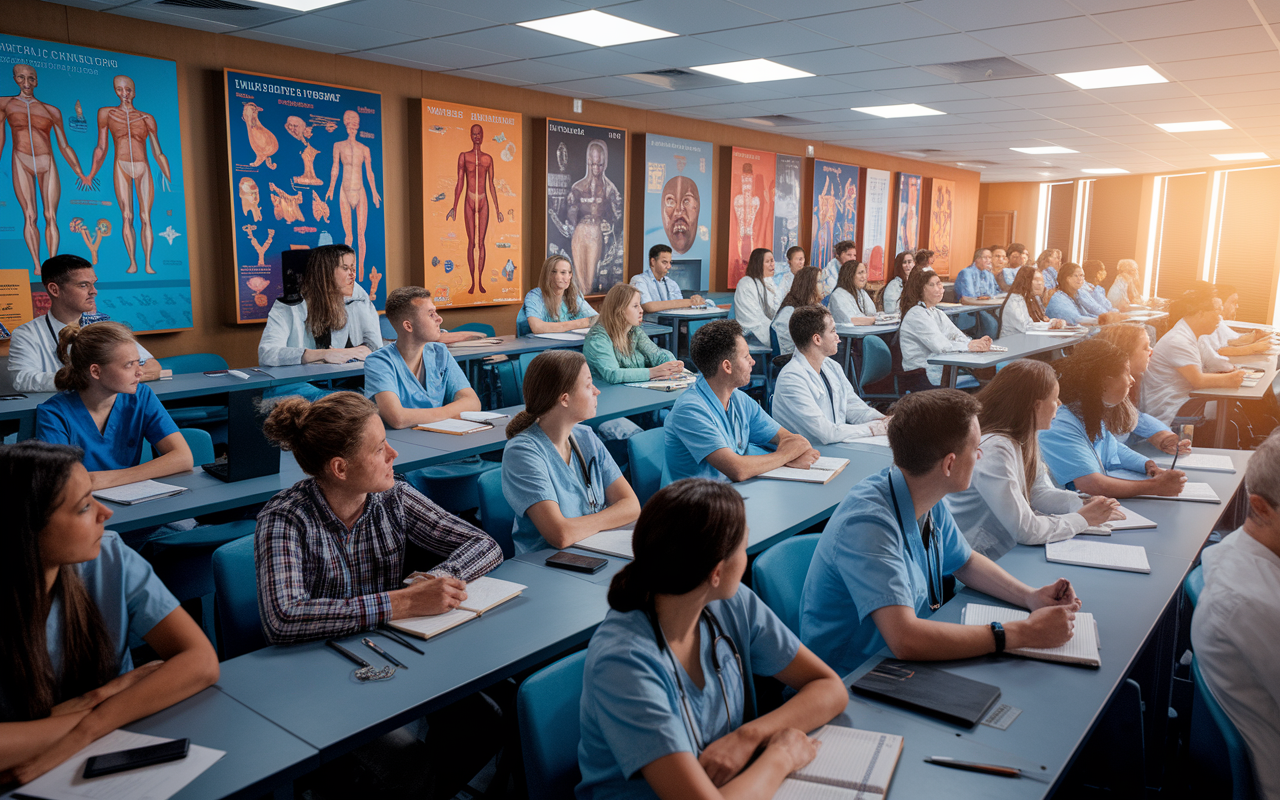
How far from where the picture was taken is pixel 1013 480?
8.28 ft

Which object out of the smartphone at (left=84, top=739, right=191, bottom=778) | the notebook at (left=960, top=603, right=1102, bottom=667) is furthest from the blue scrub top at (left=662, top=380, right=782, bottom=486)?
the smartphone at (left=84, top=739, right=191, bottom=778)

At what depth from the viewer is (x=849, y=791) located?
135 cm

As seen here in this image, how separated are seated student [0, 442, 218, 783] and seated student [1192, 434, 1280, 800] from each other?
1991 millimetres

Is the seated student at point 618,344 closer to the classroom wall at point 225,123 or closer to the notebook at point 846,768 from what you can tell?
the classroom wall at point 225,123

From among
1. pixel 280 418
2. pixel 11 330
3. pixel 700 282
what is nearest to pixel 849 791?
pixel 280 418

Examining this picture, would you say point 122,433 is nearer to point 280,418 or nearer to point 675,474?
point 280,418

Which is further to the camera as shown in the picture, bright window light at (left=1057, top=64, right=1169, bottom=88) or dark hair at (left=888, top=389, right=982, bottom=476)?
bright window light at (left=1057, top=64, right=1169, bottom=88)

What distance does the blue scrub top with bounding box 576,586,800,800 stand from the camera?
1.31 m

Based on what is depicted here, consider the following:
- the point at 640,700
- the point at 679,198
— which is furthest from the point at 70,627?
the point at 679,198

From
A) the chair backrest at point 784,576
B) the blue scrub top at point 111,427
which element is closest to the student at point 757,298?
the blue scrub top at point 111,427

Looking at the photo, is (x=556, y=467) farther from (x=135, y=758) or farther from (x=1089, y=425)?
(x=1089, y=425)

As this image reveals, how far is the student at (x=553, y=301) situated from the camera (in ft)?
22.2

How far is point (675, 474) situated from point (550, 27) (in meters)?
3.31

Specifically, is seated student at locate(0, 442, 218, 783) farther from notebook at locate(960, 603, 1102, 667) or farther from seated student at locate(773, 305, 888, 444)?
seated student at locate(773, 305, 888, 444)
